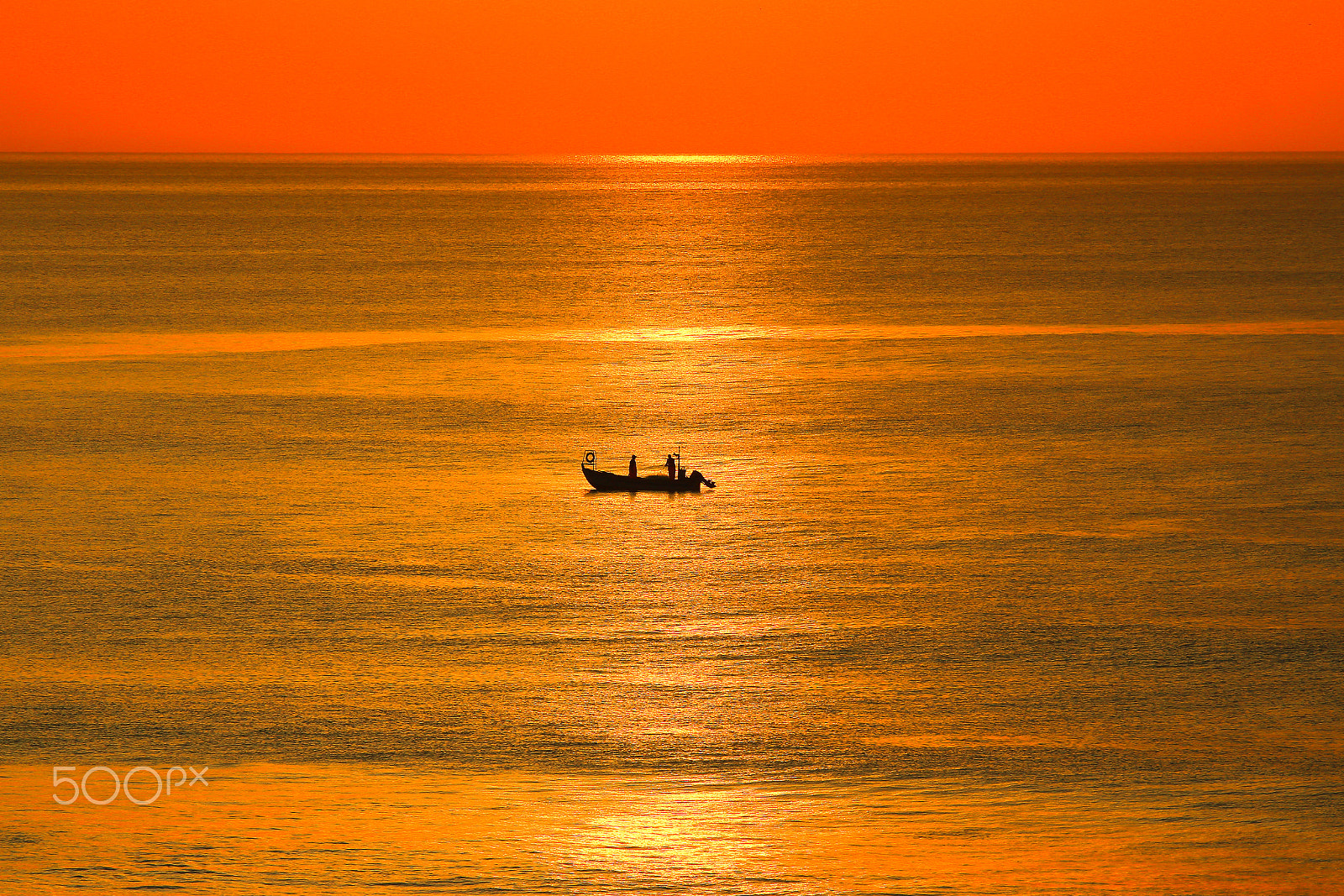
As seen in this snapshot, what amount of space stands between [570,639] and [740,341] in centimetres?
4969

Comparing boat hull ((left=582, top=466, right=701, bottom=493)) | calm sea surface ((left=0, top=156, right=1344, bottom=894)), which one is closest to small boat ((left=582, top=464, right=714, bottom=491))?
boat hull ((left=582, top=466, right=701, bottom=493))

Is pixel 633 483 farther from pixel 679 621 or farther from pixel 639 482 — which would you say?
pixel 679 621

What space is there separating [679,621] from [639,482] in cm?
1222

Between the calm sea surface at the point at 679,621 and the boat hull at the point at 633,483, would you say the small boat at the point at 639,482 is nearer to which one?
the boat hull at the point at 633,483

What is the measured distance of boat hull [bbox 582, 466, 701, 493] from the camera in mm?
43000

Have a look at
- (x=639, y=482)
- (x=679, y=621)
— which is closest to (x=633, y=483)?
(x=639, y=482)

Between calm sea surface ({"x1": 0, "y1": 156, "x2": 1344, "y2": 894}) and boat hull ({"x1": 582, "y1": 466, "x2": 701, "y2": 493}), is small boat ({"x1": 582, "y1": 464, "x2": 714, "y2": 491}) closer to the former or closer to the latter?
boat hull ({"x1": 582, "y1": 466, "x2": 701, "y2": 493})

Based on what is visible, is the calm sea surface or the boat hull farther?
the boat hull

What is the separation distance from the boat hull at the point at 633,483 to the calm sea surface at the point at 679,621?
603 mm

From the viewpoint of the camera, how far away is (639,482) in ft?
142

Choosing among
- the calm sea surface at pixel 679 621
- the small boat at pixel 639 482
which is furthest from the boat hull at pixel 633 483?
the calm sea surface at pixel 679 621

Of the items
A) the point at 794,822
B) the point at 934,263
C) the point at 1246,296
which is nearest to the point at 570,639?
the point at 794,822

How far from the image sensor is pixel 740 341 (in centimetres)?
7881

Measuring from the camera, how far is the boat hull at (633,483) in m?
43.0
